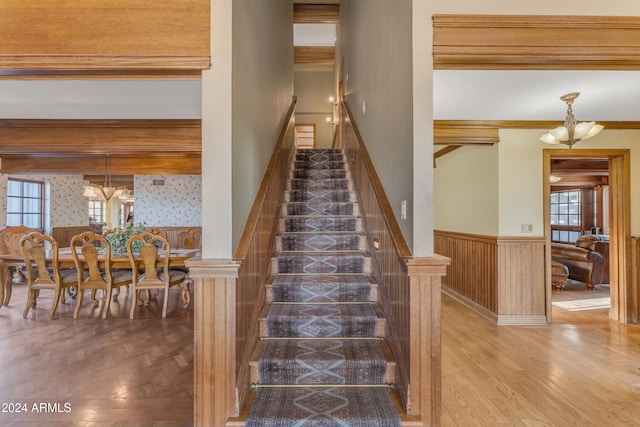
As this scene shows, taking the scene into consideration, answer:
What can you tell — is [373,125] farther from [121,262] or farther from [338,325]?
[121,262]

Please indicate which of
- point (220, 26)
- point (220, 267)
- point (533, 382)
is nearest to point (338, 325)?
point (220, 267)

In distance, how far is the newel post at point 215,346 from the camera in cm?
196

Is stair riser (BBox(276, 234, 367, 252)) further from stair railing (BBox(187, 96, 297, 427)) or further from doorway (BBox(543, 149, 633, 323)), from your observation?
doorway (BBox(543, 149, 633, 323))

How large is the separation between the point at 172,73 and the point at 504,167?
4.08 metres

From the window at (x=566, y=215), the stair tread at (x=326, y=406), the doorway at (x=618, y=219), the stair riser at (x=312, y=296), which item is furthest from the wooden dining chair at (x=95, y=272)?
the window at (x=566, y=215)

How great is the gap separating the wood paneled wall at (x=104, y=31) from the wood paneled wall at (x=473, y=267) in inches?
165

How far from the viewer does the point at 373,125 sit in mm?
3324

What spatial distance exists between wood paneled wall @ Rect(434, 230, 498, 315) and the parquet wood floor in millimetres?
3739

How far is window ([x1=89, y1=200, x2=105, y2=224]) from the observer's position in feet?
41.8

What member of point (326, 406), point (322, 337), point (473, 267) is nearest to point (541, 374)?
point (322, 337)

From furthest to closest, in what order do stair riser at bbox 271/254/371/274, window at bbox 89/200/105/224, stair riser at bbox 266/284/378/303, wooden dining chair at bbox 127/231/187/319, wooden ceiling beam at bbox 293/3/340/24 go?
window at bbox 89/200/105/224 → wooden ceiling beam at bbox 293/3/340/24 → wooden dining chair at bbox 127/231/187/319 → stair riser at bbox 271/254/371/274 → stair riser at bbox 266/284/378/303

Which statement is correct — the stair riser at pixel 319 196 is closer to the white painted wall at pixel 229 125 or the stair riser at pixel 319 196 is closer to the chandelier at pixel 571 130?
the white painted wall at pixel 229 125

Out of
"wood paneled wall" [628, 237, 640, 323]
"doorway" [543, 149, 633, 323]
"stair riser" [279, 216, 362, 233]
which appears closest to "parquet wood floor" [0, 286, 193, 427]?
"stair riser" [279, 216, 362, 233]

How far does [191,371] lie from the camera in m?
2.88
